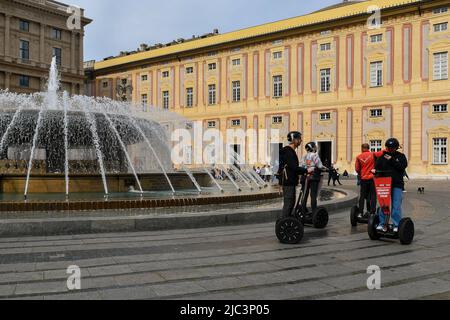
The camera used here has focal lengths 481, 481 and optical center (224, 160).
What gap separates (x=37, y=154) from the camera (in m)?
15.8

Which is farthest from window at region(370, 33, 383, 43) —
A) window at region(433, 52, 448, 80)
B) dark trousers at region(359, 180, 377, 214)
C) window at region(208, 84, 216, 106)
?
dark trousers at region(359, 180, 377, 214)

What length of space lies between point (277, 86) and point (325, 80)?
492 cm

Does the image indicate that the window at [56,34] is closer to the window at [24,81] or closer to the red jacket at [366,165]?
the window at [24,81]

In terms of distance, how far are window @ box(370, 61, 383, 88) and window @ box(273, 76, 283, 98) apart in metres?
8.64

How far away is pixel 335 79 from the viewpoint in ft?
135

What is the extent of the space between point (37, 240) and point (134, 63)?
5159cm

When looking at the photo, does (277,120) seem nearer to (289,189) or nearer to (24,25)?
(24,25)

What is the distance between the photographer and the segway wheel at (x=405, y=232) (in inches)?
287

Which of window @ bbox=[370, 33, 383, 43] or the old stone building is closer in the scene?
window @ bbox=[370, 33, 383, 43]

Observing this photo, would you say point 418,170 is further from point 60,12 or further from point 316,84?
point 60,12

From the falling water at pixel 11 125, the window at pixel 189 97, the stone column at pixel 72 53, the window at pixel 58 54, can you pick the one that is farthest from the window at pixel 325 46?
the window at pixel 58 54

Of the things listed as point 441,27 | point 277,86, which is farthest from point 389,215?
point 277,86

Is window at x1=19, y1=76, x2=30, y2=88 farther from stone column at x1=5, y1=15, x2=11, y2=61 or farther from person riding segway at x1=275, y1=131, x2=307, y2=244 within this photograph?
person riding segway at x1=275, y1=131, x2=307, y2=244

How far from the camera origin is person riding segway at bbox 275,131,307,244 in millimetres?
7352
